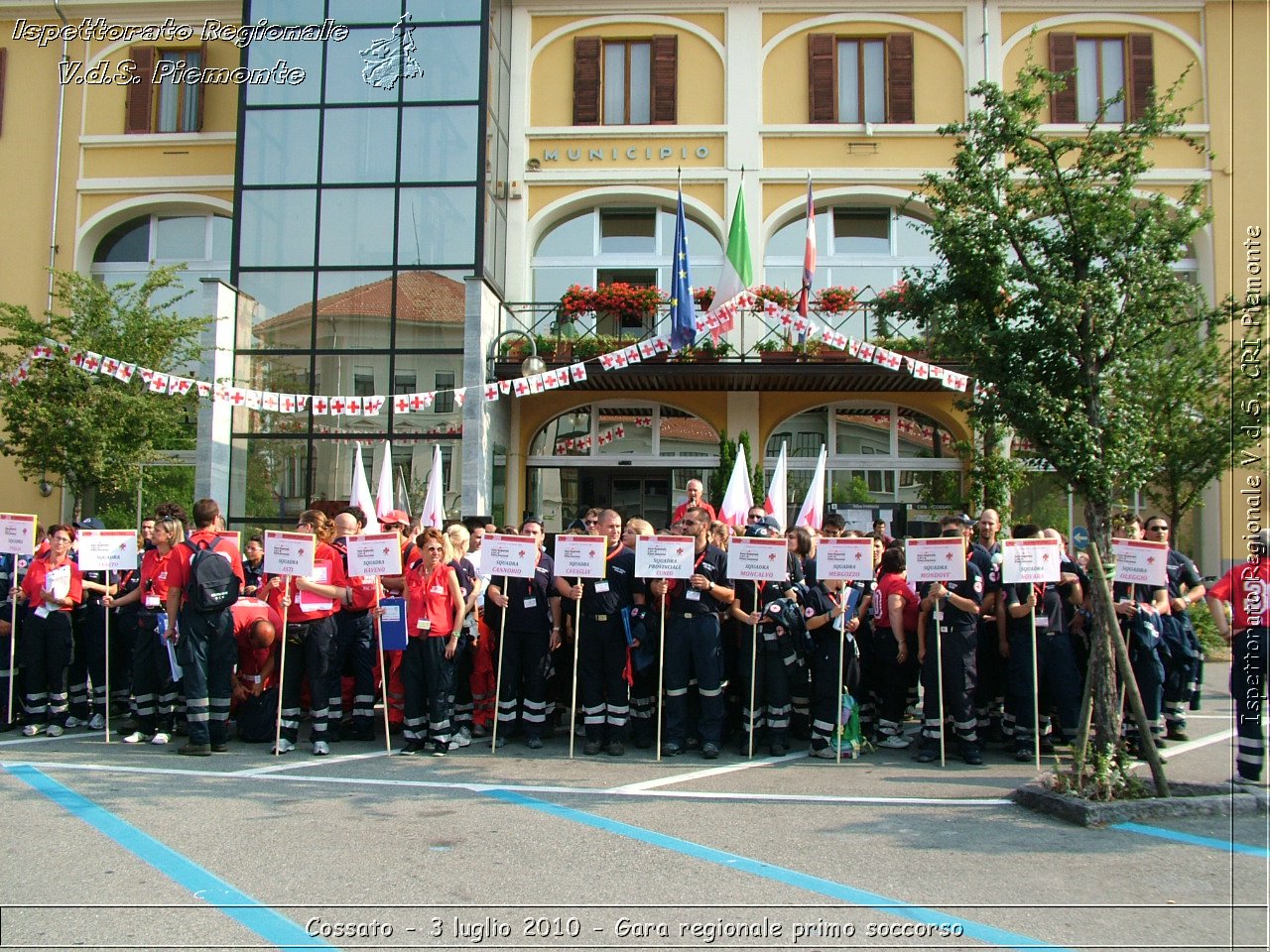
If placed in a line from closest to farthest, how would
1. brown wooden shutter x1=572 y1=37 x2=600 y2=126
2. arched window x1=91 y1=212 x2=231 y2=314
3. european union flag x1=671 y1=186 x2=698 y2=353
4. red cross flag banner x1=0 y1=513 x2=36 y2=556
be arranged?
1. red cross flag banner x1=0 y1=513 x2=36 y2=556
2. european union flag x1=671 y1=186 x2=698 y2=353
3. brown wooden shutter x1=572 y1=37 x2=600 y2=126
4. arched window x1=91 y1=212 x2=231 y2=314

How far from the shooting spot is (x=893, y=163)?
66.0ft

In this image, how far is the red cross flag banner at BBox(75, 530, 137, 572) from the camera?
9141mm

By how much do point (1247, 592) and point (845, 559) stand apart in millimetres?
2822

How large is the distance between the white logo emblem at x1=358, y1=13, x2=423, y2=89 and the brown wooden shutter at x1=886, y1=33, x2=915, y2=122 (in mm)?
9116

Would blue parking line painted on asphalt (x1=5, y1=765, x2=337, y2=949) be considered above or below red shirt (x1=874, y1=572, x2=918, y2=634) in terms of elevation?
below

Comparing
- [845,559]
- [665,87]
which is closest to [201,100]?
[665,87]

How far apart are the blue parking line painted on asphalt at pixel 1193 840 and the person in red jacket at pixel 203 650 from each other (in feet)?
21.5

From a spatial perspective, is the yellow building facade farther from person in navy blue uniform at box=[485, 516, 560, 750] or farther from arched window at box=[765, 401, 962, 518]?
person in navy blue uniform at box=[485, 516, 560, 750]

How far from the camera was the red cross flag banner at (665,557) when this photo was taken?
26.9 ft

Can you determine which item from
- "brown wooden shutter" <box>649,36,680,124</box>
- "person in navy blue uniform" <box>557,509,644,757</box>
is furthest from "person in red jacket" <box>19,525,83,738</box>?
"brown wooden shutter" <box>649,36,680,124</box>

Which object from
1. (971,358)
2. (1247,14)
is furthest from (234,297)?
(1247,14)

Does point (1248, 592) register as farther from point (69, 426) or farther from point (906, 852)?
point (69, 426)

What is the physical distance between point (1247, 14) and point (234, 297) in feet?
66.0

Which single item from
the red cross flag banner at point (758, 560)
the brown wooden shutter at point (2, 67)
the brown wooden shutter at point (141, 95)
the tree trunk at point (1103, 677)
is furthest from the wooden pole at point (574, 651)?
the brown wooden shutter at point (2, 67)
